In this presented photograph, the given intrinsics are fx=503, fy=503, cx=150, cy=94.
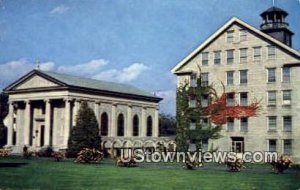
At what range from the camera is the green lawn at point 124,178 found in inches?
445

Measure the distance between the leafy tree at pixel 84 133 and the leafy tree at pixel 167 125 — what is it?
2.21 m

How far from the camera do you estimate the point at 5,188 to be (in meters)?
11.1

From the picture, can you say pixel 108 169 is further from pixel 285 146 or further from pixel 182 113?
pixel 285 146

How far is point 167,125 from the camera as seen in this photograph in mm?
17516

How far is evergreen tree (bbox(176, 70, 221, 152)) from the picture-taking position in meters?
14.9

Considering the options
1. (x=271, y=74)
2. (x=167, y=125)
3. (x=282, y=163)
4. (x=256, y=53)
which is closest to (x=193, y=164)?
(x=167, y=125)

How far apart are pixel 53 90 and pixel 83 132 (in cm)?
412

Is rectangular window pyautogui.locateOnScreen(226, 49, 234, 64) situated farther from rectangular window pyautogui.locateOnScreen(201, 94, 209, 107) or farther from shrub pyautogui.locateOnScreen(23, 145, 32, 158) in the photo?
shrub pyautogui.locateOnScreen(23, 145, 32, 158)

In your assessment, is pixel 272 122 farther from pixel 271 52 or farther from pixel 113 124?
pixel 113 124

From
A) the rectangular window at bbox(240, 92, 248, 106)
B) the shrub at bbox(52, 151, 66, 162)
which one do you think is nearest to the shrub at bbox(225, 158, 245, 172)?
the rectangular window at bbox(240, 92, 248, 106)

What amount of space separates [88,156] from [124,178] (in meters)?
3.39

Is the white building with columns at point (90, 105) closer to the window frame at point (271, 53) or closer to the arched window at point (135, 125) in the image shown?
the arched window at point (135, 125)

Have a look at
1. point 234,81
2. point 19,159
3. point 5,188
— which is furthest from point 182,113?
point 5,188

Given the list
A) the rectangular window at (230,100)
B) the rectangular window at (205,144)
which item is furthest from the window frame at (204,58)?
the rectangular window at (205,144)
